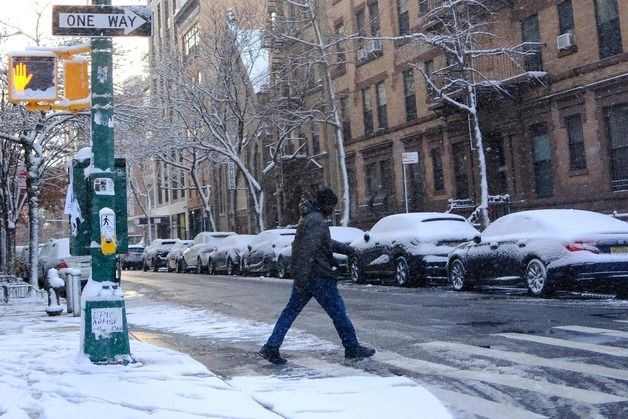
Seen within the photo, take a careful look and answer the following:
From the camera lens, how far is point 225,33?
32562 millimetres

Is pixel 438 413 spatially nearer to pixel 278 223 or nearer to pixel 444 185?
pixel 444 185

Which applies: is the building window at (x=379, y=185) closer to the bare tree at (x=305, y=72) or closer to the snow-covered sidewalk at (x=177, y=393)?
the bare tree at (x=305, y=72)

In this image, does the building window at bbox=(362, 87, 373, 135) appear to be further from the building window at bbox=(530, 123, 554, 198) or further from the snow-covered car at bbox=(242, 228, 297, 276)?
the building window at bbox=(530, 123, 554, 198)

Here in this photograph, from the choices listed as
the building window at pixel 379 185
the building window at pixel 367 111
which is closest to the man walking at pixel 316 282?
the building window at pixel 379 185

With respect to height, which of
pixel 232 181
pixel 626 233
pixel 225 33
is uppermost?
pixel 225 33

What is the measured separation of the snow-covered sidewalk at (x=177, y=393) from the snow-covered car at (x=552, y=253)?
23.2 ft

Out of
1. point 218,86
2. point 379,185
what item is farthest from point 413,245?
point 218,86

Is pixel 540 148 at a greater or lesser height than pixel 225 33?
lesser

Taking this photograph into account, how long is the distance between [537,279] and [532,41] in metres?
13.4

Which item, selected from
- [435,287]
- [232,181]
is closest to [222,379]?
[435,287]

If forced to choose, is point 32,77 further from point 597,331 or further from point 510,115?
point 510,115

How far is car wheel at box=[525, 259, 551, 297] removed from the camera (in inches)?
512

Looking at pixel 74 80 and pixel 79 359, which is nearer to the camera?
pixel 79 359

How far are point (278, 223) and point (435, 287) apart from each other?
2531cm
